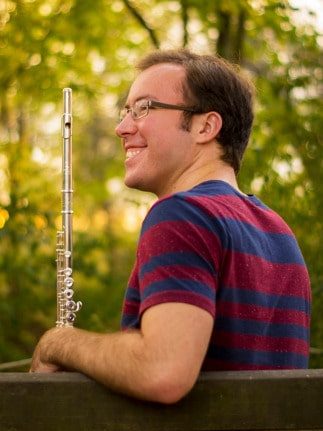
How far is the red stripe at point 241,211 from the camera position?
2150 millimetres

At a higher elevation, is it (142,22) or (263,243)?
(142,22)

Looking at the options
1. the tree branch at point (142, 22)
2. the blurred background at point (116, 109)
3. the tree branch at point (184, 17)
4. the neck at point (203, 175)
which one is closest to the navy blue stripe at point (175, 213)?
the neck at point (203, 175)

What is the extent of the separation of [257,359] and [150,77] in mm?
Result: 950

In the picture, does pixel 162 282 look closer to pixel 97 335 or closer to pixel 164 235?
pixel 164 235

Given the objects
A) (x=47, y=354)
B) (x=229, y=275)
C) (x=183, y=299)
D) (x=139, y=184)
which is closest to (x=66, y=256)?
(x=139, y=184)

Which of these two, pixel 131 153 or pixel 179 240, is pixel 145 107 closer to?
pixel 131 153

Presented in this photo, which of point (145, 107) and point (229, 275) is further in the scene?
point (145, 107)

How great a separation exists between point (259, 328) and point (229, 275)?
201 millimetres

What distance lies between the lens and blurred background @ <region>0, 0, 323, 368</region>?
6016 millimetres

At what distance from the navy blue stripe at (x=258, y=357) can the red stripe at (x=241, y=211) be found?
1.04 ft

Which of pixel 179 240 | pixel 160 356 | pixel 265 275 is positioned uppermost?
pixel 179 240

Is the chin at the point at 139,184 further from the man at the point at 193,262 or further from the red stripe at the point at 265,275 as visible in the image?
the red stripe at the point at 265,275

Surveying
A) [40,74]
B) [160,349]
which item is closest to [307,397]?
[160,349]

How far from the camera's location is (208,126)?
2.75 meters
